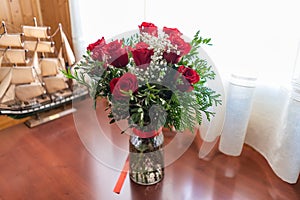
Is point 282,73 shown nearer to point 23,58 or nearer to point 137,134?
point 137,134

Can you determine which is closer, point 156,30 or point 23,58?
point 156,30

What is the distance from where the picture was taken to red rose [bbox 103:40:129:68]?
0.60 m

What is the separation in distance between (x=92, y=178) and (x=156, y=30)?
638 millimetres

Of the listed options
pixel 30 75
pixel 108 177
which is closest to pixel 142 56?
pixel 108 177

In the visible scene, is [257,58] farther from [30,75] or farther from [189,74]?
[30,75]

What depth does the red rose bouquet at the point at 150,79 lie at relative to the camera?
580 mm

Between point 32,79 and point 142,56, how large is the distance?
0.99m

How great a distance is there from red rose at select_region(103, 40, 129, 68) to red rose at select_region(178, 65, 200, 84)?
0.15 metres

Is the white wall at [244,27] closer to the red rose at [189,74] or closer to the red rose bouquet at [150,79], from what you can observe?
the red rose bouquet at [150,79]

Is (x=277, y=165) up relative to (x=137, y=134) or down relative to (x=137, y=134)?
down

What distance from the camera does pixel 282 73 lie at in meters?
0.94

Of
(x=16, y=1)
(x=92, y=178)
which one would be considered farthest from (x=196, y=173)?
(x=16, y=1)

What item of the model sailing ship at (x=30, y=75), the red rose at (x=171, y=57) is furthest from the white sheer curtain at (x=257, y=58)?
the model sailing ship at (x=30, y=75)

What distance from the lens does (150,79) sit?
0.59 meters
